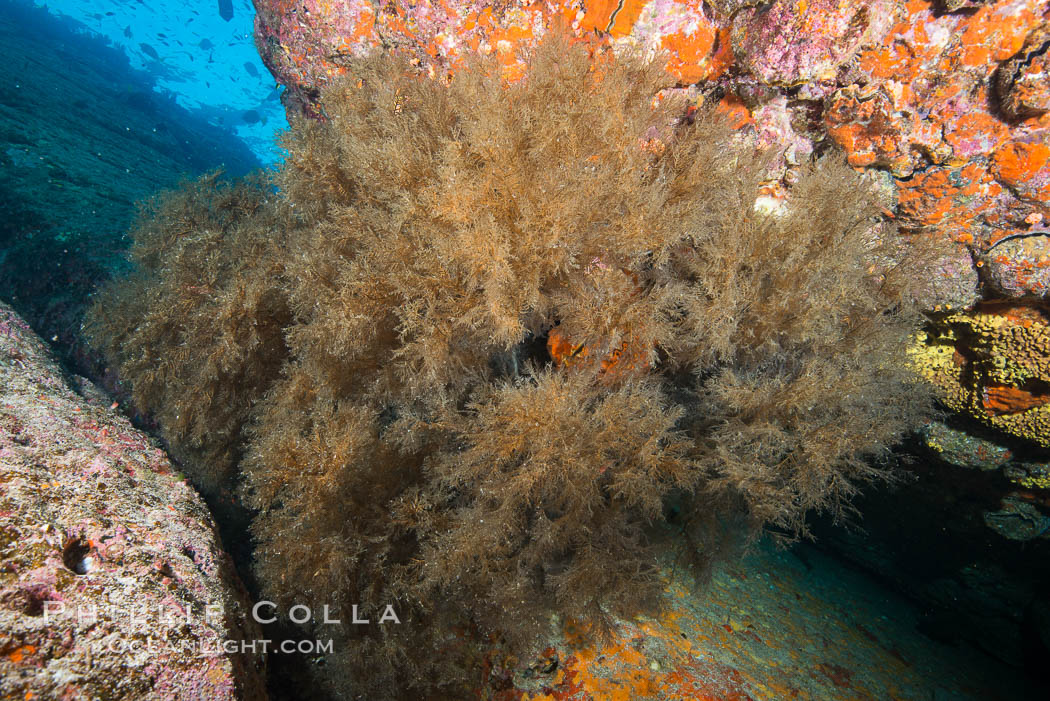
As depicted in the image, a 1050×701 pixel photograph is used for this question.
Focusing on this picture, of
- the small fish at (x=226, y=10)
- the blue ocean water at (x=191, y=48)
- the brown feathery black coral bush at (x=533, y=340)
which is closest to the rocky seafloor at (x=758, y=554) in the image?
the brown feathery black coral bush at (x=533, y=340)

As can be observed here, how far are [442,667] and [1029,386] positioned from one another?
5.34 metres

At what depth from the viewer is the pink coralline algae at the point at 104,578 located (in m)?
1.76

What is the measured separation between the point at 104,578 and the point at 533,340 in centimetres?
298

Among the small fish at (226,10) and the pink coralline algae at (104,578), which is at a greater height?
the small fish at (226,10)

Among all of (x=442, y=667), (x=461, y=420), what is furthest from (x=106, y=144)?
(x=442, y=667)

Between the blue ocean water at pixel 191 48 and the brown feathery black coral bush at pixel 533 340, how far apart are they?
62.2 m

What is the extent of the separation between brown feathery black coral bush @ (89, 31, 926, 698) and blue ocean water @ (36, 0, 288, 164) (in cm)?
6216

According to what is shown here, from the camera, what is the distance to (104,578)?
83.8 inches

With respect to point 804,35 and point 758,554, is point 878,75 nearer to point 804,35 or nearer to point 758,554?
point 804,35

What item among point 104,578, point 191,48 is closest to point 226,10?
point 191,48

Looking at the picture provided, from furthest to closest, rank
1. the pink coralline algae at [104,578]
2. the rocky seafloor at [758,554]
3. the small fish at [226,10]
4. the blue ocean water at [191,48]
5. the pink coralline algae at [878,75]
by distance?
the blue ocean water at [191,48], the small fish at [226,10], the pink coralline algae at [878,75], the rocky seafloor at [758,554], the pink coralline algae at [104,578]

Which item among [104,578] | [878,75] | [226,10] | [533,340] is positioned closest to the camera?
[104,578]

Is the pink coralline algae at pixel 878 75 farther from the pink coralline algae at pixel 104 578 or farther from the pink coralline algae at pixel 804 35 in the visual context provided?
the pink coralline algae at pixel 104 578

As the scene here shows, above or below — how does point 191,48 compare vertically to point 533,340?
above
